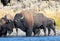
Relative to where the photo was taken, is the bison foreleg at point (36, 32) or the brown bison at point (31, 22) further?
the bison foreleg at point (36, 32)

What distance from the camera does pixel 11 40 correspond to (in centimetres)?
888

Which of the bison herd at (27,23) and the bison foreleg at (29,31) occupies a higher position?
the bison herd at (27,23)

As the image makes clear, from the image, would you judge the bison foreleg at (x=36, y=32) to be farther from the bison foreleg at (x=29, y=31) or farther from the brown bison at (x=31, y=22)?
the bison foreleg at (x=29, y=31)

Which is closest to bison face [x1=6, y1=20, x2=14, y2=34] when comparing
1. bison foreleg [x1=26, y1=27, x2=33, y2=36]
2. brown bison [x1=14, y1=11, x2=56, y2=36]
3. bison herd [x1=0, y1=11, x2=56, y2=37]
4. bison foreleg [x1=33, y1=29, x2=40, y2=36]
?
bison herd [x1=0, y1=11, x2=56, y2=37]

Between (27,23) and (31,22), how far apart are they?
6.2 inches

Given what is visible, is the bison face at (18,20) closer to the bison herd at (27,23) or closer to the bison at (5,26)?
the bison herd at (27,23)

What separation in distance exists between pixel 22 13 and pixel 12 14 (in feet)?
1.01

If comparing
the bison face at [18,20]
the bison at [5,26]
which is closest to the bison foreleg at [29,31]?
the bison face at [18,20]

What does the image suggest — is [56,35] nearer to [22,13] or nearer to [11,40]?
[22,13]

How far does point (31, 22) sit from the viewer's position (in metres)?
10.5

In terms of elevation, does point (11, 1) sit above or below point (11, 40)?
above

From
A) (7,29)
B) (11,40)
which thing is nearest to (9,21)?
(7,29)

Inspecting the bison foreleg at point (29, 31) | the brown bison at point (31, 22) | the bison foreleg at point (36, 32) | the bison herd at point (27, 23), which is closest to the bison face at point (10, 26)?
the bison herd at point (27, 23)

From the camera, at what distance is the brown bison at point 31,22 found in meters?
10.2
